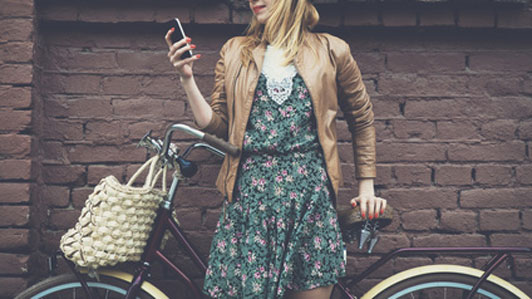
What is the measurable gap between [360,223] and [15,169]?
1640mm

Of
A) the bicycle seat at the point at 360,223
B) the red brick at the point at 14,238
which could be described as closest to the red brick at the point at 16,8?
the red brick at the point at 14,238

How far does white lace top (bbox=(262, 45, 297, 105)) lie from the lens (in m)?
1.80

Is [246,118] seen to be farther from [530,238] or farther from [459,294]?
[530,238]

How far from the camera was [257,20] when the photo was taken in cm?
193

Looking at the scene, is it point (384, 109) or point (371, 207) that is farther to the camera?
point (384, 109)

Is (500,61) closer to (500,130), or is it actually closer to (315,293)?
(500,130)

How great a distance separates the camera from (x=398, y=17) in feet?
7.74

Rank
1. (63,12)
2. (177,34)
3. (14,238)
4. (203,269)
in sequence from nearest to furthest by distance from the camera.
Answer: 1. (177,34)
2. (203,269)
3. (14,238)
4. (63,12)

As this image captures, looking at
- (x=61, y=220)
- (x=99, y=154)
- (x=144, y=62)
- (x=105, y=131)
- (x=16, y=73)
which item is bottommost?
(x=61, y=220)

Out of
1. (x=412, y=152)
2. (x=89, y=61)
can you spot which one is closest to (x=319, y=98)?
(x=412, y=152)

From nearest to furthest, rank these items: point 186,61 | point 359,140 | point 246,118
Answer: point 186,61, point 246,118, point 359,140

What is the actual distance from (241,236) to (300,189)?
296 mm

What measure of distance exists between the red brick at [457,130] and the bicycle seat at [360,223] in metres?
0.74

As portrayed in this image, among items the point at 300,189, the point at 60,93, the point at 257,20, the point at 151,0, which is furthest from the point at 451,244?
the point at 60,93
